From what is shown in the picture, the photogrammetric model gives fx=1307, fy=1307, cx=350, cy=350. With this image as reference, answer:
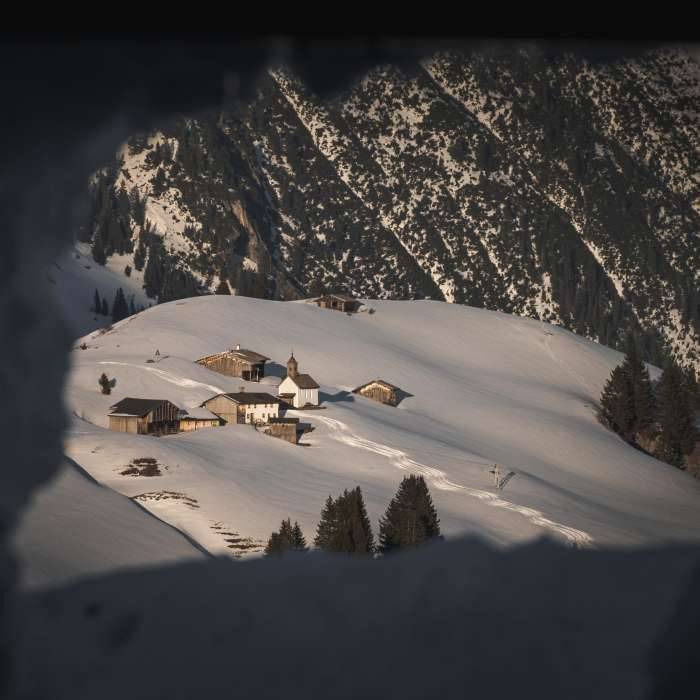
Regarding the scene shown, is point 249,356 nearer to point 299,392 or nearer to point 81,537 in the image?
point 299,392

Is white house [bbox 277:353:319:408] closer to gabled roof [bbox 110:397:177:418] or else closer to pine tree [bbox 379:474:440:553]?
gabled roof [bbox 110:397:177:418]

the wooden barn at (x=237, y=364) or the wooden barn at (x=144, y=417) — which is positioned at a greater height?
the wooden barn at (x=237, y=364)

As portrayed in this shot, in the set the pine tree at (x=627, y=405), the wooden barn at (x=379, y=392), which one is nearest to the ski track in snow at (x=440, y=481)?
the wooden barn at (x=379, y=392)

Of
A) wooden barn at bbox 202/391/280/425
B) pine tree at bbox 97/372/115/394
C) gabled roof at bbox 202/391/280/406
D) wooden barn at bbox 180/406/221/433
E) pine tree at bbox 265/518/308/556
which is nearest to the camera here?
pine tree at bbox 265/518/308/556

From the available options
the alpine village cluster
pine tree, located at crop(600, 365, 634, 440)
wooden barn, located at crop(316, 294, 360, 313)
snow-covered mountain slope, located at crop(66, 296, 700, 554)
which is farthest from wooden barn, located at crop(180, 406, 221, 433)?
wooden barn, located at crop(316, 294, 360, 313)

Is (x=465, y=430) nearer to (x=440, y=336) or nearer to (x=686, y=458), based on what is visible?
(x=686, y=458)

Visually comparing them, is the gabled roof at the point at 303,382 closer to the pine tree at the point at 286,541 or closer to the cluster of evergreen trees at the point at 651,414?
the cluster of evergreen trees at the point at 651,414
